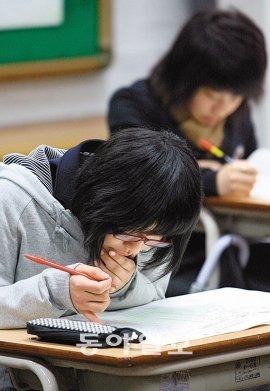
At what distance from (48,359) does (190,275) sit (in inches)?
77.3

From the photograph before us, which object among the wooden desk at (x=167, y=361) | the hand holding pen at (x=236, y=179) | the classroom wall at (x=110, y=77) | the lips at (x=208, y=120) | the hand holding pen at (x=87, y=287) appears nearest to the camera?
the wooden desk at (x=167, y=361)

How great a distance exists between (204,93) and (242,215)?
1.48ft

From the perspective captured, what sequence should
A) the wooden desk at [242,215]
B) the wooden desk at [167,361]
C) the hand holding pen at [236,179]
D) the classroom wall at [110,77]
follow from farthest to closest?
the classroom wall at [110,77], the hand holding pen at [236,179], the wooden desk at [242,215], the wooden desk at [167,361]

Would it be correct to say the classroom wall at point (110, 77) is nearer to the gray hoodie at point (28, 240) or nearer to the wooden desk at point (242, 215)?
the wooden desk at point (242, 215)

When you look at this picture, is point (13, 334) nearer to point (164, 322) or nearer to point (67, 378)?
point (67, 378)

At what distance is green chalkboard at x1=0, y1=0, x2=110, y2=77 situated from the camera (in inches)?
182

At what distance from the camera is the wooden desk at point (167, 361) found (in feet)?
5.97

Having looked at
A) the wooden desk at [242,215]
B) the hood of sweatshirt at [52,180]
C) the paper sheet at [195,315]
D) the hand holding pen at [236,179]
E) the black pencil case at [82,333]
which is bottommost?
the wooden desk at [242,215]

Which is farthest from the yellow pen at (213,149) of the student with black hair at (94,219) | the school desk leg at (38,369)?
the school desk leg at (38,369)

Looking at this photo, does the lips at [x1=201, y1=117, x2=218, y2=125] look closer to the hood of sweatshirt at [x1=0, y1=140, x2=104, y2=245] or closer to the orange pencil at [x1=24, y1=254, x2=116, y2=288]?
the hood of sweatshirt at [x1=0, y1=140, x2=104, y2=245]

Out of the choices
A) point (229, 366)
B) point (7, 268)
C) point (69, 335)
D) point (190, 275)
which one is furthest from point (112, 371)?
point (190, 275)

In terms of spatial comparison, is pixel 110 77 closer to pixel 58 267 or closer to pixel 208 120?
pixel 208 120

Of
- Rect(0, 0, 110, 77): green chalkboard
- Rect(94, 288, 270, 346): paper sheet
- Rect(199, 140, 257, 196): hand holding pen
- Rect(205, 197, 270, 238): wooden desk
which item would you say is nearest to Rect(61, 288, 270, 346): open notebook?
Rect(94, 288, 270, 346): paper sheet

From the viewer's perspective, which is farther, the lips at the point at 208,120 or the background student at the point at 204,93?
the lips at the point at 208,120
